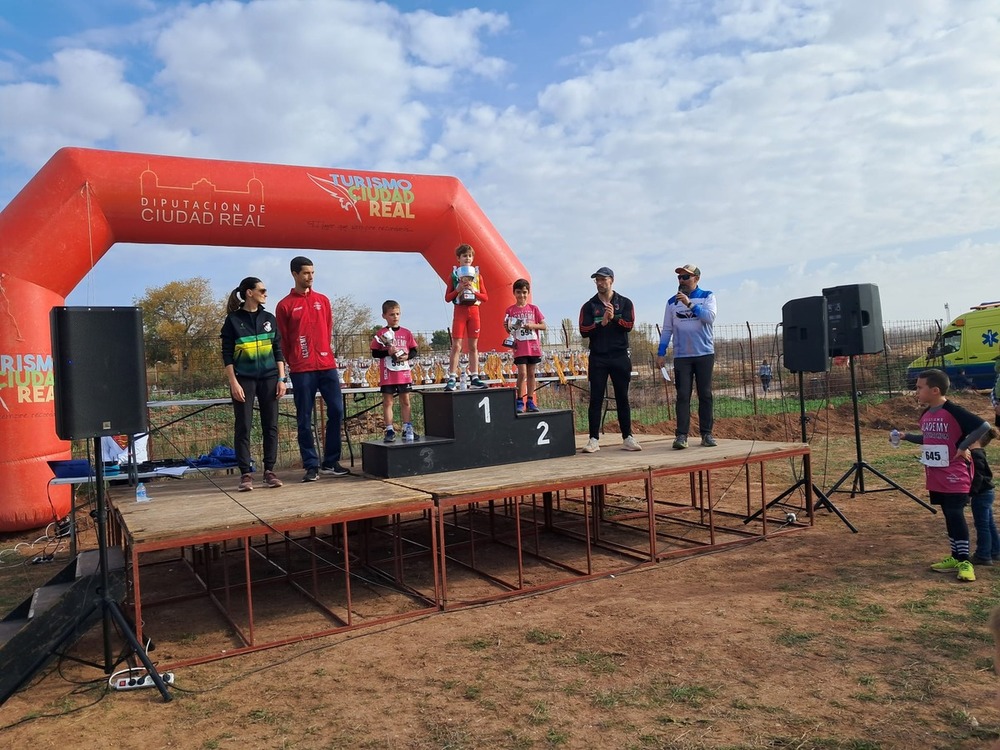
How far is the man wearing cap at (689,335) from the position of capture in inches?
261

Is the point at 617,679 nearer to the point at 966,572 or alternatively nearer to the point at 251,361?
the point at 966,572

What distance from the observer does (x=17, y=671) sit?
12.0ft

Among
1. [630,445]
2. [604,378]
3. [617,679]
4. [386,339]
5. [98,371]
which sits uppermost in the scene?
[386,339]

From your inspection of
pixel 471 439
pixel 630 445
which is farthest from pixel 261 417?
pixel 630 445

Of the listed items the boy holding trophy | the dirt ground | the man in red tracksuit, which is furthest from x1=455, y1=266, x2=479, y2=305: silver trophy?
the dirt ground

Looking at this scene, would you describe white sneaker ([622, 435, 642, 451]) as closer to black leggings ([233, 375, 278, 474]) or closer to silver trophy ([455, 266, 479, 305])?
silver trophy ([455, 266, 479, 305])

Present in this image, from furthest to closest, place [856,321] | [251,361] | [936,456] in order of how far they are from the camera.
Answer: [856,321] < [251,361] < [936,456]

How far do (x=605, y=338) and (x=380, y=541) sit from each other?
12.1 feet

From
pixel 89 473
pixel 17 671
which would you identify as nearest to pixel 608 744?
pixel 17 671

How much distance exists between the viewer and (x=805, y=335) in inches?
284

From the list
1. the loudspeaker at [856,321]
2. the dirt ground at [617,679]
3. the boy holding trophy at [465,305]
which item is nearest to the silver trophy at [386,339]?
the boy holding trophy at [465,305]

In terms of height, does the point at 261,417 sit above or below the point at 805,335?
below

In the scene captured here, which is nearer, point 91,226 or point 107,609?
point 107,609

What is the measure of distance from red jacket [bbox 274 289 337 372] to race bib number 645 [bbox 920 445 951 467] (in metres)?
4.55
